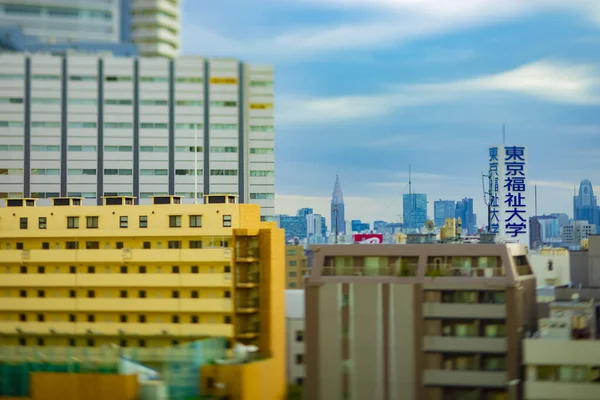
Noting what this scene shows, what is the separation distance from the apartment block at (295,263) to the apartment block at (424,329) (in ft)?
66.5

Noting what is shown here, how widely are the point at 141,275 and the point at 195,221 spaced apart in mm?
2016

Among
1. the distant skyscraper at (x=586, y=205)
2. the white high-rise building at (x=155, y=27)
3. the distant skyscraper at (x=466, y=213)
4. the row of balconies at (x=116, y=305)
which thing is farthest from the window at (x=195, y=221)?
the distant skyscraper at (x=586, y=205)

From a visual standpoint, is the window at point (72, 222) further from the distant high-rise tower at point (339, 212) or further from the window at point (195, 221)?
the distant high-rise tower at point (339, 212)

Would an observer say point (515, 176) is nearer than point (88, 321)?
No

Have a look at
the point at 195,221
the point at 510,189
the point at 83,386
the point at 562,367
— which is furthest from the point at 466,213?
the point at 83,386

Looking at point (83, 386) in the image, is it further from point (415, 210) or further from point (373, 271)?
point (415, 210)

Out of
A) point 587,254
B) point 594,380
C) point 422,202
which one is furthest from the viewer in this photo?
point 422,202

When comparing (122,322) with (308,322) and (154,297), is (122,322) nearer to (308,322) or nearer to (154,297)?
(154,297)

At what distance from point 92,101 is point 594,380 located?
32.2 m

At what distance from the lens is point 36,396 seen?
16.9 meters

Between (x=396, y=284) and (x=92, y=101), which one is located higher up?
(x=92, y=101)

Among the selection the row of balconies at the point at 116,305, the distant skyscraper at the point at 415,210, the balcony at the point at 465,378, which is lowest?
the balcony at the point at 465,378

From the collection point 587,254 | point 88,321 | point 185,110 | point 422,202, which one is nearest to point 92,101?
point 185,110

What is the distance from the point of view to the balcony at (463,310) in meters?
21.8
